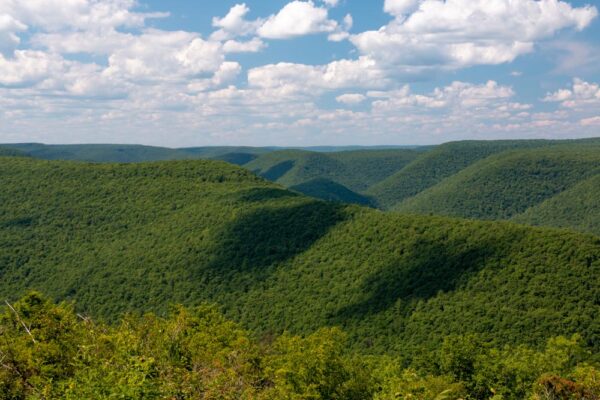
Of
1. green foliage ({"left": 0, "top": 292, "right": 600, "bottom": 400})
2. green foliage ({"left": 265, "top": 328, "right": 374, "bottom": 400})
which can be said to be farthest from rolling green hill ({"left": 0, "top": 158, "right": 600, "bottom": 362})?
green foliage ({"left": 265, "top": 328, "right": 374, "bottom": 400})

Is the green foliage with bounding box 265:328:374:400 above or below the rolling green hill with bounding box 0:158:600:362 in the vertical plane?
above

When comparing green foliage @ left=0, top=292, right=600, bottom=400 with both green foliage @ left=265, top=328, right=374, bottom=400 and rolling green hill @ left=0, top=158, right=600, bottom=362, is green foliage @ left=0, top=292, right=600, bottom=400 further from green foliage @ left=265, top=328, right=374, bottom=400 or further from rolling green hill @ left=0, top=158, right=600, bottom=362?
rolling green hill @ left=0, top=158, right=600, bottom=362

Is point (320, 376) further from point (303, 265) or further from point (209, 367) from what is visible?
point (303, 265)

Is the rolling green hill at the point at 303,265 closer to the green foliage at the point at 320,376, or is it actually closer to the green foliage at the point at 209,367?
the green foliage at the point at 209,367

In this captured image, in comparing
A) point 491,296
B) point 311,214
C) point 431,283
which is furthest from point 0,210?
point 491,296

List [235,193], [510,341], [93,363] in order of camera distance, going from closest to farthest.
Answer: [93,363]
[510,341]
[235,193]

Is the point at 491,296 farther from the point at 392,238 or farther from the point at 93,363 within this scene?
the point at 93,363

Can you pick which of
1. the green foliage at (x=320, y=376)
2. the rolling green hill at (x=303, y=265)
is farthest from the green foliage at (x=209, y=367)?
the rolling green hill at (x=303, y=265)
